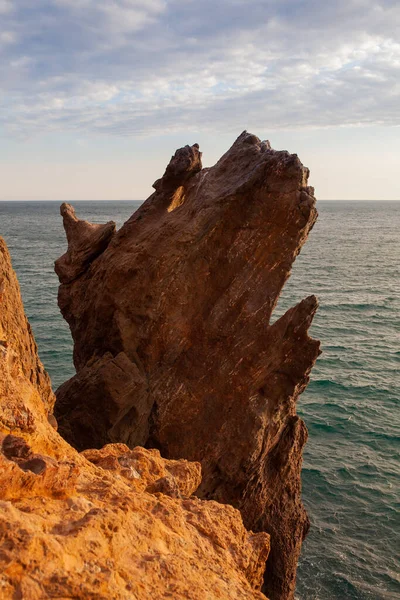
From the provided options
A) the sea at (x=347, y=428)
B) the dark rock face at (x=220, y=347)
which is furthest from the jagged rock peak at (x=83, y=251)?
the sea at (x=347, y=428)

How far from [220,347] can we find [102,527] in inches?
412

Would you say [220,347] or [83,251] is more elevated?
[83,251]

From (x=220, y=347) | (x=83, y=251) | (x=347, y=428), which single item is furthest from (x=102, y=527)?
(x=347, y=428)

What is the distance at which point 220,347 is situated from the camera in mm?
16953

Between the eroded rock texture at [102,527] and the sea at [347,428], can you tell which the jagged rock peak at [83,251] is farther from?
the sea at [347,428]

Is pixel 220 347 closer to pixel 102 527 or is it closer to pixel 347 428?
pixel 102 527

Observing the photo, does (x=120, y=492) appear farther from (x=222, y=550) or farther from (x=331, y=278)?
(x=331, y=278)

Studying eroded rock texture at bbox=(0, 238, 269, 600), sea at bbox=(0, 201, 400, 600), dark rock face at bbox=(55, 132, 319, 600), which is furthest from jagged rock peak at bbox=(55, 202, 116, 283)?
sea at bbox=(0, 201, 400, 600)

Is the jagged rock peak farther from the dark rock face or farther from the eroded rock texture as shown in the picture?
the eroded rock texture

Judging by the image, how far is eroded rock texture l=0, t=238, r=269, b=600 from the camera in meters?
5.78

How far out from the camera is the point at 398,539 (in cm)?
2223

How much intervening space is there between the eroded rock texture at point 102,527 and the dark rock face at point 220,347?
223 inches

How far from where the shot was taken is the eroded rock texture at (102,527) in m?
5.78

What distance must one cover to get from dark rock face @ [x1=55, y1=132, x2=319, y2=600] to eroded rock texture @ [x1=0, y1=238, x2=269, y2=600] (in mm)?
5666
